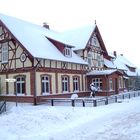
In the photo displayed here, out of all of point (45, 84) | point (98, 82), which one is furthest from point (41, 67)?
point (98, 82)

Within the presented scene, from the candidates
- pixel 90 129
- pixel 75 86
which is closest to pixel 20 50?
pixel 75 86

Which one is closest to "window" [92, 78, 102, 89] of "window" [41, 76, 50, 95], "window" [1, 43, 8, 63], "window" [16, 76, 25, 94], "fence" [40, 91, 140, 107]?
"fence" [40, 91, 140, 107]

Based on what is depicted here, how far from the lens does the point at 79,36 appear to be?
38.0m

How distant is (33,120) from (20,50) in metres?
13.8

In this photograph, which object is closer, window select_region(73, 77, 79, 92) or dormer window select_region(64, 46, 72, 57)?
dormer window select_region(64, 46, 72, 57)

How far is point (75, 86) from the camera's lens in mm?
32656

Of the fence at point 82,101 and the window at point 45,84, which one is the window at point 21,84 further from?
the fence at point 82,101

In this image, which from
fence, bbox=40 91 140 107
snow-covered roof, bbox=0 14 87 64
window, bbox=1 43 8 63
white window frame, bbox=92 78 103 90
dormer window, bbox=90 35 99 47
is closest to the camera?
fence, bbox=40 91 140 107

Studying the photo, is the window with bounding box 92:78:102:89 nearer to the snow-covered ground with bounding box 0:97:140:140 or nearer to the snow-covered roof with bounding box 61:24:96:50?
the snow-covered roof with bounding box 61:24:96:50

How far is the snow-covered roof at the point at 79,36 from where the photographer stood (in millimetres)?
35888

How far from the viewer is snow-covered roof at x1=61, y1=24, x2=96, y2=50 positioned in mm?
35888

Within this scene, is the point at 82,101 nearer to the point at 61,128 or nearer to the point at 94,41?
the point at 61,128

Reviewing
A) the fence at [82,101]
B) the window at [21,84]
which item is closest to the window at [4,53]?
the window at [21,84]

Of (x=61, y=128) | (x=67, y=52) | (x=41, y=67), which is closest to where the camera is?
(x=61, y=128)
